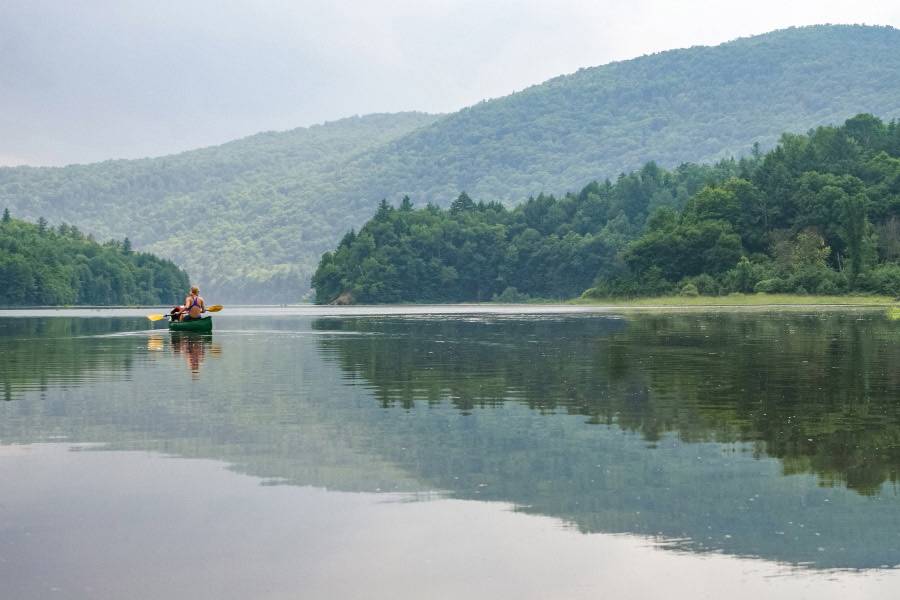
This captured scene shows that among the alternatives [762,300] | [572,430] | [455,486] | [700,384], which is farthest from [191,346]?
[762,300]

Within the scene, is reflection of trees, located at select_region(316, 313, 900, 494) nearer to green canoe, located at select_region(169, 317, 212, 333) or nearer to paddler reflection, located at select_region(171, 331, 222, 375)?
paddler reflection, located at select_region(171, 331, 222, 375)

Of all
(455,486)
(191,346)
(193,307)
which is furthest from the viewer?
(193,307)

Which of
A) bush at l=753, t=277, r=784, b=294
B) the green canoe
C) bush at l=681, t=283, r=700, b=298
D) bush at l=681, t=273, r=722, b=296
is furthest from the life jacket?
bush at l=681, t=273, r=722, b=296

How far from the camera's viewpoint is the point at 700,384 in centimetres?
3544

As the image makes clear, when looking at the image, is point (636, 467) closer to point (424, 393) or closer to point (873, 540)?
point (873, 540)

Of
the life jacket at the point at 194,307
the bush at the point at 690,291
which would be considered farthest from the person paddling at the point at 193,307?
the bush at the point at 690,291

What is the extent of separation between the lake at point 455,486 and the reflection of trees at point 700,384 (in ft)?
0.54

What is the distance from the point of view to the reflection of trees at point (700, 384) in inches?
921

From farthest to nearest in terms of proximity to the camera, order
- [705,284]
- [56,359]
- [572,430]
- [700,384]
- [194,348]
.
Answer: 1. [705,284]
2. [194,348]
3. [56,359]
4. [700,384]
5. [572,430]

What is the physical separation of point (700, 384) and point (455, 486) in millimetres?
18137

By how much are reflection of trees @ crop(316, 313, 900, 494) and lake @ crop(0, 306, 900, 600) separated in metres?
0.16

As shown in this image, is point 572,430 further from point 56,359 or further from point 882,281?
point 882,281

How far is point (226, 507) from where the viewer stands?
17281mm

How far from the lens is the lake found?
13.5 meters
